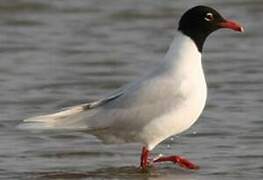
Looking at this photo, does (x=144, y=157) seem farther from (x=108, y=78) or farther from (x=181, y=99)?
(x=108, y=78)

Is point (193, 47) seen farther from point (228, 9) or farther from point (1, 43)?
point (228, 9)

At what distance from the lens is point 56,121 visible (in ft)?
33.5

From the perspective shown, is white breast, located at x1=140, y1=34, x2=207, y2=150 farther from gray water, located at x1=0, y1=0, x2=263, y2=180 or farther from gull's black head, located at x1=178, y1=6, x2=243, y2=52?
gray water, located at x1=0, y1=0, x2=263, y2=180

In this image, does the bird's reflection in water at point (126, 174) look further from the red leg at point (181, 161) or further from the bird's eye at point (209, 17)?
the bird's eye at point (209, 17)

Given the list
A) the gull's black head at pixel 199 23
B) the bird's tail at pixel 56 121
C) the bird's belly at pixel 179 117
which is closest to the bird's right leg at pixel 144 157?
the bird's belly at pixel 179 117

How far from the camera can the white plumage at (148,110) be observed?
10.2 m

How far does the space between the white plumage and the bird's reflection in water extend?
30cm

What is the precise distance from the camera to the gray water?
10.7 m

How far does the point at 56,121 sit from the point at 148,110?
2.68 feet

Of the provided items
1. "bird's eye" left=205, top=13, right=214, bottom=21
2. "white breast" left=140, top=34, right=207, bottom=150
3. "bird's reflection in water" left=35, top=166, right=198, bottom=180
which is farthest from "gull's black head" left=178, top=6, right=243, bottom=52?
"bird's reflection in water" left=35, top=166, right=198, bottom=180

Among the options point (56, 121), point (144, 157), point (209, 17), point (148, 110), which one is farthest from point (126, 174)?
point (209, 17)

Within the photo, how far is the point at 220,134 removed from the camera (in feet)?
38.7

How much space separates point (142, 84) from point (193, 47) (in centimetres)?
68

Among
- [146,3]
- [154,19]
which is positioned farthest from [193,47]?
[146,3]
